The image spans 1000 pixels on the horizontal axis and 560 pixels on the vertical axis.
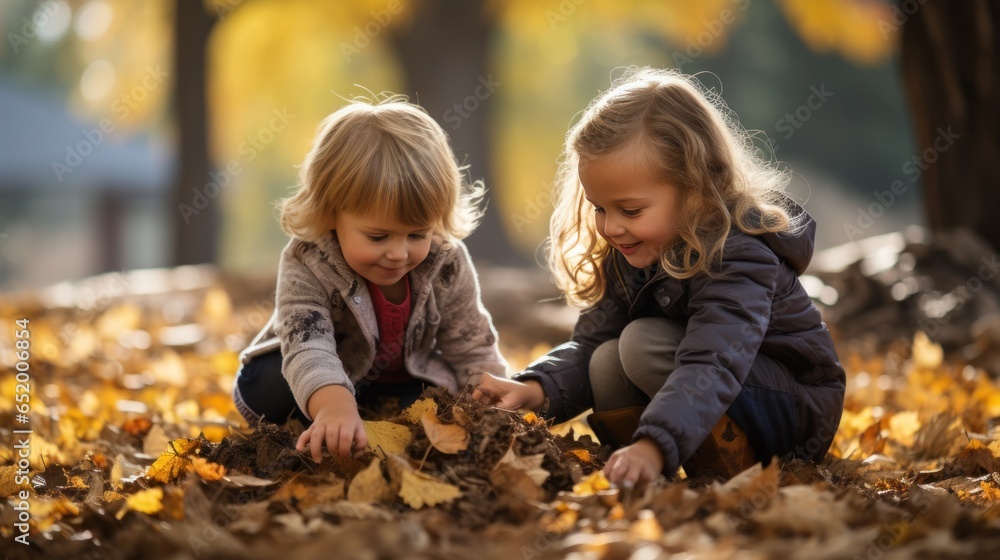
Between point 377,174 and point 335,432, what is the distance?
0.70 m

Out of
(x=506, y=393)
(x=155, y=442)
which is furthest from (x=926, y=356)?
(x=155, y=442)

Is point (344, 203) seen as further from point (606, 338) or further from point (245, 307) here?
point (245, 307)

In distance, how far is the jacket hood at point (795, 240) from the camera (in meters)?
2.40

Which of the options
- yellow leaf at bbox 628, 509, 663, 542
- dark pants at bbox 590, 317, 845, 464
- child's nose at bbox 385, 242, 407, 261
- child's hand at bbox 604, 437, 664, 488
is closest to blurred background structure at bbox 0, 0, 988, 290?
child's nose at bbox 385, 242, 407, 261

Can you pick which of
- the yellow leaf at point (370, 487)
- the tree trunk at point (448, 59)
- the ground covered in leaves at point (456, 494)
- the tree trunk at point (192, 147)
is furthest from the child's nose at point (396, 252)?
the tree trunk at point (448, 59)

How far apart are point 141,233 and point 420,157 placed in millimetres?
27798

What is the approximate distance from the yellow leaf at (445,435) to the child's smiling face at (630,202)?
0.65 metres

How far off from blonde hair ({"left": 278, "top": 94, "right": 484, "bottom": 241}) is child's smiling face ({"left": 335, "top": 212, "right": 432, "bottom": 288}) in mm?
25

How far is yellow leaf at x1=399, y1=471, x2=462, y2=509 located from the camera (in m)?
1.95

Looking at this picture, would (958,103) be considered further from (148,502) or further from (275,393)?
(148,502)

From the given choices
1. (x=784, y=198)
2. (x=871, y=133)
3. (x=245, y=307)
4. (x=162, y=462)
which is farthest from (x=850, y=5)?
(x=871, y=133)

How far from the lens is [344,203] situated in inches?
98.7

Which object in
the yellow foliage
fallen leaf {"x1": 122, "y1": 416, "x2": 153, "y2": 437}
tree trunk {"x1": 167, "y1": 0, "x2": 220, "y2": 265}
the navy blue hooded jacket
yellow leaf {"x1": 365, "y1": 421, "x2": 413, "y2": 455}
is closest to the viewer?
the navy blue hooded jacket

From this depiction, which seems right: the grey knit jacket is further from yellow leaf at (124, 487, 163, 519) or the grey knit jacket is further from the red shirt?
yellow leaf at (124, 487, 163, 519)
